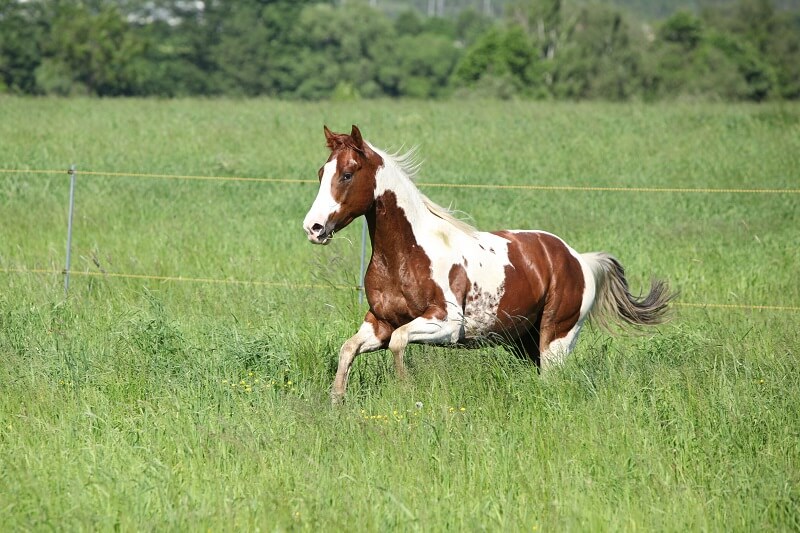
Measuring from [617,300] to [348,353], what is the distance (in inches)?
99.3

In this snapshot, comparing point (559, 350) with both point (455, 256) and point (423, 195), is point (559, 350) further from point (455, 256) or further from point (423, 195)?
point (423, 195)

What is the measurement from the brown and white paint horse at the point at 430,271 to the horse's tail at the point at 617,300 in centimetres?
33

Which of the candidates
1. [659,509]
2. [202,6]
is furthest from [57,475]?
[202,6]

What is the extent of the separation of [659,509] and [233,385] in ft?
9.86

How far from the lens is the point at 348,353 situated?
22.2ft

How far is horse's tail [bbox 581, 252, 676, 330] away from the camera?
26.8 feet

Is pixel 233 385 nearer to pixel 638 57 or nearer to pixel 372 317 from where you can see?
pixel 372 317

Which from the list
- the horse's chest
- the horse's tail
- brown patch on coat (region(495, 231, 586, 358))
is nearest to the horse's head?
the horse's chest

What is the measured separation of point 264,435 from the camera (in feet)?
19.4

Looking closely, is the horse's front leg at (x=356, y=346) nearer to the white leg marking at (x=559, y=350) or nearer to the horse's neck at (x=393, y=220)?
the horse's neck at (x=393, y=220)

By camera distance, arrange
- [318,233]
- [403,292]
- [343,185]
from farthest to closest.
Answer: [403,292], [343,185], [318,233]

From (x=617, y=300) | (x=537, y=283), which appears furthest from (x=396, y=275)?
(x=617, y=300)

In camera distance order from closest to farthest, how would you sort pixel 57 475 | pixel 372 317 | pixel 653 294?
pixel 57 475 → pixel 372 317 → pixel 653 294

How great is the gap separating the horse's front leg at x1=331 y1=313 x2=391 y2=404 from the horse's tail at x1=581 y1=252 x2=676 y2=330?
2026mm
